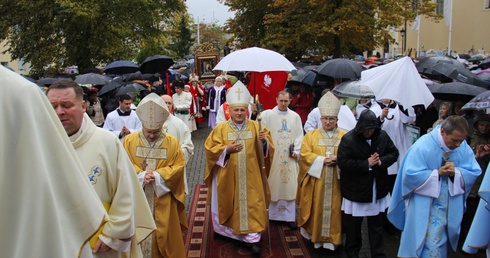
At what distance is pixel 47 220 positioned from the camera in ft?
4.27

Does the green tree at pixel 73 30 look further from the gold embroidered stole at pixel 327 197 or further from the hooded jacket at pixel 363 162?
the hooded jacket at pixel 363 162

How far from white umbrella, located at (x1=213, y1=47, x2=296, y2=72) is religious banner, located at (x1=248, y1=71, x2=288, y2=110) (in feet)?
3.64

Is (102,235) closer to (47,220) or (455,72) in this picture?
(47,220)

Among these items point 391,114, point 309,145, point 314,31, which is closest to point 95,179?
point 309,145

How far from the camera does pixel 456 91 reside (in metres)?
6.53

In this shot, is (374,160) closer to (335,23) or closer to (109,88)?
(109,88)

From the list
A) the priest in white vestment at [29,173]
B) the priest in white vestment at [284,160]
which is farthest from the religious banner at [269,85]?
the priest in white vestment at [29,173]

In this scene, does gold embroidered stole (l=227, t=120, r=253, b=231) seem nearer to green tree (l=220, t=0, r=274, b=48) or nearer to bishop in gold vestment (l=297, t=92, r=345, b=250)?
bishop in gold vestment (l=297, t=92, r=345, b=250)

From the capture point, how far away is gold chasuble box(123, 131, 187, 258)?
4988 mm

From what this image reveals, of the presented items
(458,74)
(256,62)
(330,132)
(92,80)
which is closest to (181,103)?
(92,80)

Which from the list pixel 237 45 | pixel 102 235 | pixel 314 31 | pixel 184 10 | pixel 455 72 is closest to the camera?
pixel 102 235

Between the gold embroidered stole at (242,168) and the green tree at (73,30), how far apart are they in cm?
1485

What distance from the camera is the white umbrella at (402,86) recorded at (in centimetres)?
611

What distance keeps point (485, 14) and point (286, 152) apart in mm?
31515
